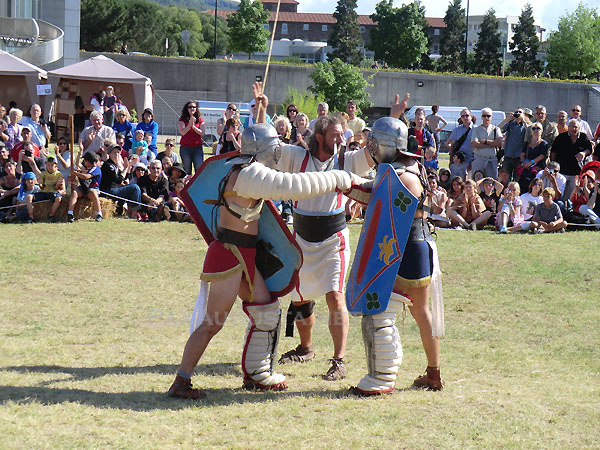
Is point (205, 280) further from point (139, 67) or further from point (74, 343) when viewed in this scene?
point (139, 67)

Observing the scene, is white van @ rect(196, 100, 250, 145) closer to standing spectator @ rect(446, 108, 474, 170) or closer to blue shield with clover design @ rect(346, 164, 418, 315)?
standing spectator @ rect(446, 108, 474, 170)

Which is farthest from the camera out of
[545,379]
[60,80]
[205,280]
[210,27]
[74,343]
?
[210,27]

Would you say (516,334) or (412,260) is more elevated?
(412,260)

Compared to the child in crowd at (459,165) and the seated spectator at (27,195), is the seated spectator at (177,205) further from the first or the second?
the child in crowd at (459,165)

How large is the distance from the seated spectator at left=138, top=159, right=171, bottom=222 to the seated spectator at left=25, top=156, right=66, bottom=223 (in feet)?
4.21

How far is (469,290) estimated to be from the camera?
341 inches

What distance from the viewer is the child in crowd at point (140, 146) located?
14.2m

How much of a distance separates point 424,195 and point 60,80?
73.8 ft

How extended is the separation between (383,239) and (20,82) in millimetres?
22751

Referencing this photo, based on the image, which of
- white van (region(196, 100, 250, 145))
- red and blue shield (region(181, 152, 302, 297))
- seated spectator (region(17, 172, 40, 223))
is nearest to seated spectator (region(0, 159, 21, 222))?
seated spectator (region(17, 172, 40, 223))

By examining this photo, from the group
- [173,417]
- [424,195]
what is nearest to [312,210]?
[424,195]

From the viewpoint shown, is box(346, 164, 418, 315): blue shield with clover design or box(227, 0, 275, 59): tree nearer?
box(346, 164, 418, 315): blue shield with clover design

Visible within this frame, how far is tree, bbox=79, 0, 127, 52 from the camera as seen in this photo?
65.1 meters

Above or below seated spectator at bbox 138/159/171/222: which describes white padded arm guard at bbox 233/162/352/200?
above
